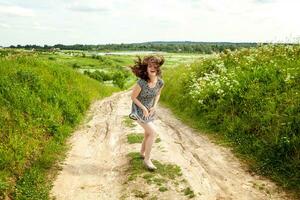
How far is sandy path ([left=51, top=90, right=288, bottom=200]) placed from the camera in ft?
24.6

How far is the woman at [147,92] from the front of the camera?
320 inches

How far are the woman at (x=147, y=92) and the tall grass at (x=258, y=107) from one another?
8.26ft

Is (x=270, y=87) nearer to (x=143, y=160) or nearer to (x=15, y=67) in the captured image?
(x=143, y=160)

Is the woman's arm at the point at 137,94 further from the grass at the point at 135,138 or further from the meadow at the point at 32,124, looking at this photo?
the grass at the point at 135,138

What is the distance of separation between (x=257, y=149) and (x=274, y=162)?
0.84 metres

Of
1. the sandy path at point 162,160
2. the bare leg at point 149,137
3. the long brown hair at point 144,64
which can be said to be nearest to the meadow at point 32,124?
the sandy path at point 162,160

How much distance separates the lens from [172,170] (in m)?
8.15

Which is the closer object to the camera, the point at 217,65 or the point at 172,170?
the point at 172,170

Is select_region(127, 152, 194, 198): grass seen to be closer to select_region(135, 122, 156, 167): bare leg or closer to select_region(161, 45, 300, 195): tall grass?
select_region(135, 122, 156, 167): bare leg

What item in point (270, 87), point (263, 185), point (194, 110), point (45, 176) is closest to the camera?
point (263, 185)

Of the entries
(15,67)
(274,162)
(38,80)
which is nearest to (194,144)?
(274,162)

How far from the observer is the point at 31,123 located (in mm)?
10266

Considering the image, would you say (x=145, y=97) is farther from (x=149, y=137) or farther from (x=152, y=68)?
(x=149, y=137)

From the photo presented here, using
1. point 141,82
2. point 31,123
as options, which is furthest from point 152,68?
point 31,123
